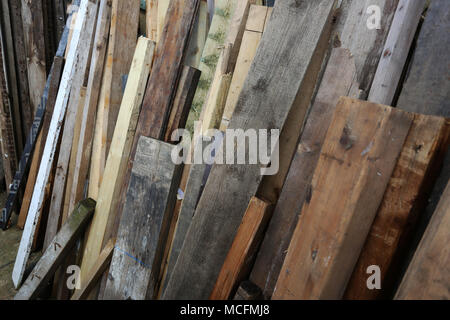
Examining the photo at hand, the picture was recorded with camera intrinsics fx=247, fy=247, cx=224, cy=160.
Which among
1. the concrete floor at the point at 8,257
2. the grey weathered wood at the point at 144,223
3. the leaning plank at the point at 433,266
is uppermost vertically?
the leaning plank at the point at 433,266

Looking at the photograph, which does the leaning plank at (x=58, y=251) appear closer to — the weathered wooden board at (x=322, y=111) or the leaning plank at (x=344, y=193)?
the weathered wooden board at (x=322, y=111)

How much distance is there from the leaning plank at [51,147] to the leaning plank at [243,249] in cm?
163

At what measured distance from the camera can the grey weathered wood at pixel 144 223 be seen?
129 cm

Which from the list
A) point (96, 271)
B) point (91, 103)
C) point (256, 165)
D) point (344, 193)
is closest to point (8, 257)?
point (96, 271)

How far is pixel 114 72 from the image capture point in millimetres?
1679

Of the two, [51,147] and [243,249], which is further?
[51,147]

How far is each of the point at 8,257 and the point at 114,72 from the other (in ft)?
6.25

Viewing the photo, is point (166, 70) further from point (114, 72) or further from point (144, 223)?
point (144, 223)

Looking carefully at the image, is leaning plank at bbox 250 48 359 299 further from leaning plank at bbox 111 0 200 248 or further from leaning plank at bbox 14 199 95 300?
leaning plank at bbox 14 199 95 300

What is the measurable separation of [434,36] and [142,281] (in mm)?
1686

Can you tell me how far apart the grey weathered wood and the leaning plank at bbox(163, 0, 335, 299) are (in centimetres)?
21

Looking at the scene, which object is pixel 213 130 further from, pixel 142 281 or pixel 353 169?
pixel 142 281

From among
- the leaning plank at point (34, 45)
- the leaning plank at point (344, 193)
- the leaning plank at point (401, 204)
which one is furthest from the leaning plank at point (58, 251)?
the leaning plank at point (34, 45)

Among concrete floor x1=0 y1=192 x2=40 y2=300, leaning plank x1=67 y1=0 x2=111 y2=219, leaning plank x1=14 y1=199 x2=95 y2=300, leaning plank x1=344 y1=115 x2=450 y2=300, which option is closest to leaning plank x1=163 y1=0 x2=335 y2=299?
leaning plank x1=344 y1=115 x2=450 y2=300
